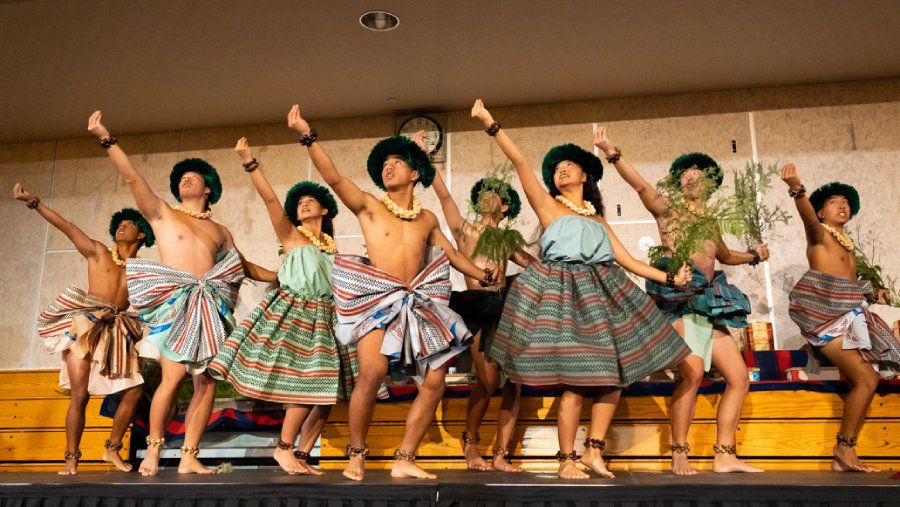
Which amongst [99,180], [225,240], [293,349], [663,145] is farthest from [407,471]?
[99,180]

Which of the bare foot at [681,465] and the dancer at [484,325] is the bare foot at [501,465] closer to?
the dancer at [484,325]

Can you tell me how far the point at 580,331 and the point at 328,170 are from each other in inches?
54.1

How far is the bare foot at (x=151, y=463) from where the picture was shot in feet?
12.7

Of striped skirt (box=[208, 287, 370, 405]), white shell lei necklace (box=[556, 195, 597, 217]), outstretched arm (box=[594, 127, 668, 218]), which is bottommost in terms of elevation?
striped skirt (box=[208, 287, 370, 405])

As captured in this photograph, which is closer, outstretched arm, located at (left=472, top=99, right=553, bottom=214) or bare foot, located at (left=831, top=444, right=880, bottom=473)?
outstretched arm, located at (left=472, top=99, right=553, bottom=214)

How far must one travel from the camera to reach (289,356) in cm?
401

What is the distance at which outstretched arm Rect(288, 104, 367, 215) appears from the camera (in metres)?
3.69

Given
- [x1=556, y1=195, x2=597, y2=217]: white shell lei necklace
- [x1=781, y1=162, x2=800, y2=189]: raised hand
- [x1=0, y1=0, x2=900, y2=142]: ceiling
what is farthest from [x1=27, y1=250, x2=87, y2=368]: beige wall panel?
[x1=781, y1=162, x2=800, y2=189]: raised hand

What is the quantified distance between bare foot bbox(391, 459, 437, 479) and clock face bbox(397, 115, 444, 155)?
3.75 m

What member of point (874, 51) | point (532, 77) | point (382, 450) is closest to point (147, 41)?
point (532, 77)

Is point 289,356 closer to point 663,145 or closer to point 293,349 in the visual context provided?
point 293,349

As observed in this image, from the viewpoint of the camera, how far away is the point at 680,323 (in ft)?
13.6

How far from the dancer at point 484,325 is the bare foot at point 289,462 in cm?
93

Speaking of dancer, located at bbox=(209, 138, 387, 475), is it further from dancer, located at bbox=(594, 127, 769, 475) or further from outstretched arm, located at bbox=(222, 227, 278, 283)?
dancer, located at bbox=(594, 127, 769, 475)
